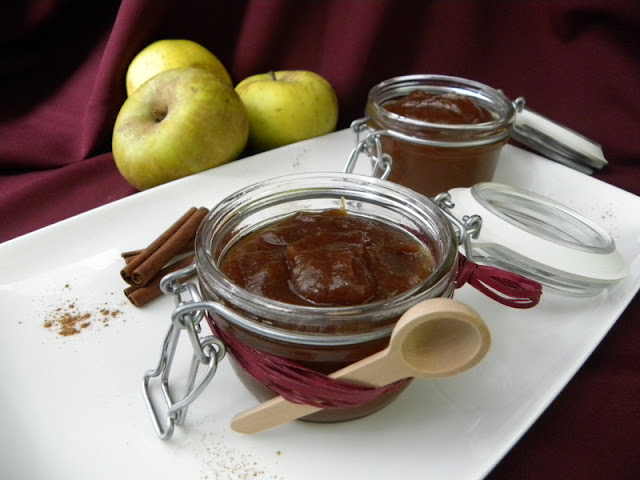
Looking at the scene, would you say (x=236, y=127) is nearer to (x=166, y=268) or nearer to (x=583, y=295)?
(x=166, y=268)

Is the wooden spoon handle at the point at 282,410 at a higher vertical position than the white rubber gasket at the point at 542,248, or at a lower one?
lower

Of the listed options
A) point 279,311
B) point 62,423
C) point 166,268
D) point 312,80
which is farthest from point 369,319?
point 312,80

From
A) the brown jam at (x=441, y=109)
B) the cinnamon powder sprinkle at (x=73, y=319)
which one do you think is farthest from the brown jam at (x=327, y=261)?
the brown jam at (x=441, y=109)

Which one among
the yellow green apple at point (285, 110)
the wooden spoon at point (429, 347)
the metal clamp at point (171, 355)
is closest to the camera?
the wooden spoon at point (429, 347)

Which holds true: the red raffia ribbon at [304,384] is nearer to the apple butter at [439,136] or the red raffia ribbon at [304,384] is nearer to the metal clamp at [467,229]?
the metal clamp at [467,229]

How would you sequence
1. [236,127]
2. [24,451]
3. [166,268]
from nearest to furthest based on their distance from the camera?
[24,451], [166,268], [236,127]

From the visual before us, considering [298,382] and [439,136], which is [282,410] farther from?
[439,136]

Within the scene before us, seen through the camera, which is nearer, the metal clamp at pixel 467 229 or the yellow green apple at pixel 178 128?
the metal clamp at pixel 467 229
